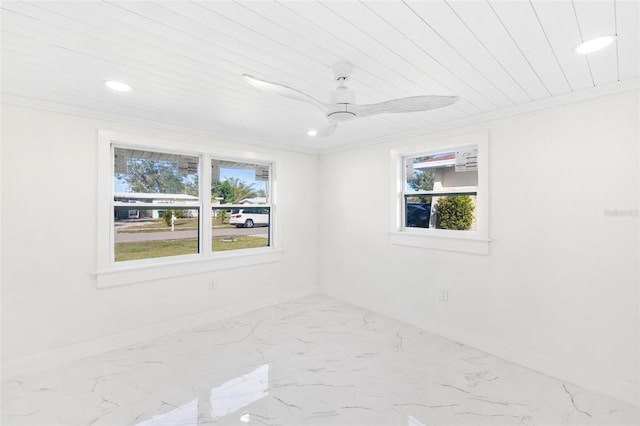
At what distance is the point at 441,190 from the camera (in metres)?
3.52

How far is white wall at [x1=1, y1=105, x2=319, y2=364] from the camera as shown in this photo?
8.36 feet

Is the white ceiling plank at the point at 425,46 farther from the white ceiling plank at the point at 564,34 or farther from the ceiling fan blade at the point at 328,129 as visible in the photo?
the ceiling fan blade at the point at 328,129

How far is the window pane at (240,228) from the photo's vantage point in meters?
3.96

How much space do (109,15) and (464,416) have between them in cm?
314

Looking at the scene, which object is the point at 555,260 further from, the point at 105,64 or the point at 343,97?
the point at 105,64

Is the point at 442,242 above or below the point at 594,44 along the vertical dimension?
below

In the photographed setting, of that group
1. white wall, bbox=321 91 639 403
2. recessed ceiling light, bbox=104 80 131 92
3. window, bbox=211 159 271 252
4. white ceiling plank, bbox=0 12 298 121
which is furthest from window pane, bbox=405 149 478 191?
recessed ceiling light, bbox=104 80 131 92

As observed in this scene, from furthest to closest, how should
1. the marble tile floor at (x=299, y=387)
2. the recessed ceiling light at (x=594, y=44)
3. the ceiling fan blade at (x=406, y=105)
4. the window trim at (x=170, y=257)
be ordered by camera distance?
the window trim at (x=170, y=257) → the marble tile floor at (x=299, y=387) → the ceiling fan blade at (x=406, y=105) → the recessed ceiling light at (x=594, y=44)

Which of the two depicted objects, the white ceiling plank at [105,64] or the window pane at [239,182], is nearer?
the white ceiling plank at [105,64]

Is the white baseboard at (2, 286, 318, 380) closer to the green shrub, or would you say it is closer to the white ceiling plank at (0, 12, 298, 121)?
the white ceiling plank at (0, 12, 298, 121)

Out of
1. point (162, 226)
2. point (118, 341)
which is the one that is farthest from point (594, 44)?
point (118, 341)

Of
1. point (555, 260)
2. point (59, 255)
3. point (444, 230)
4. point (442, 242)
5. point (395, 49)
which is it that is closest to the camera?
point (395, 49)

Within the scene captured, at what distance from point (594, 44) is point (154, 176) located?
12.8ft

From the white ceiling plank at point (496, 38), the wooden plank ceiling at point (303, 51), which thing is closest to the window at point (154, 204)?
the wooden plank ceiling at point (303, 51)
